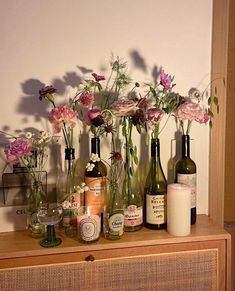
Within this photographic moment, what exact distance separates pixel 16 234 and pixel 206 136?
795mm

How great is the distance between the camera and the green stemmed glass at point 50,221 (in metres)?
1.02

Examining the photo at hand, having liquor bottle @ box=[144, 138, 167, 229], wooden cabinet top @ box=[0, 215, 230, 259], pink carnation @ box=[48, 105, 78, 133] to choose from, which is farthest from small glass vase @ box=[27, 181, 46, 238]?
liquor bottle @ box=[144, 138, 167, 229]

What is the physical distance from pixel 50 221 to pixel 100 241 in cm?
17

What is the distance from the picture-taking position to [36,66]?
3.83 feet

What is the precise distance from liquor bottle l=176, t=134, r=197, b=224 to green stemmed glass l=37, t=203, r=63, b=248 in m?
0.44

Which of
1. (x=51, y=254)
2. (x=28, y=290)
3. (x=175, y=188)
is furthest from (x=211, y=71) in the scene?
(x=28, y=290)

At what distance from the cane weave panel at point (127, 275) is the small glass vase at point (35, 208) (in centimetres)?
13

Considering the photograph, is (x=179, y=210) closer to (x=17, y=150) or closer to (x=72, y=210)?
(x=72, y=210)

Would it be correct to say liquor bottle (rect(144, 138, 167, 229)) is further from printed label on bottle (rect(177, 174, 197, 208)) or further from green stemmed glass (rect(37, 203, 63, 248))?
green stemmed glass (rect(37, 203, 63, 248))

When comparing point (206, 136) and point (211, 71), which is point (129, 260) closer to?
point (206, 136)

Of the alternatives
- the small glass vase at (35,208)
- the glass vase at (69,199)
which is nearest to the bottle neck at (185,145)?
the glass vase at (69,199)

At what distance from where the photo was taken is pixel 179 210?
1079 mm

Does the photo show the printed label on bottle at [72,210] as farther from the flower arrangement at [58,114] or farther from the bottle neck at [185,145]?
the bottle neck at [185,145]

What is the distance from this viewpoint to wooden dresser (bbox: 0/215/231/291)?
3.25 feet
